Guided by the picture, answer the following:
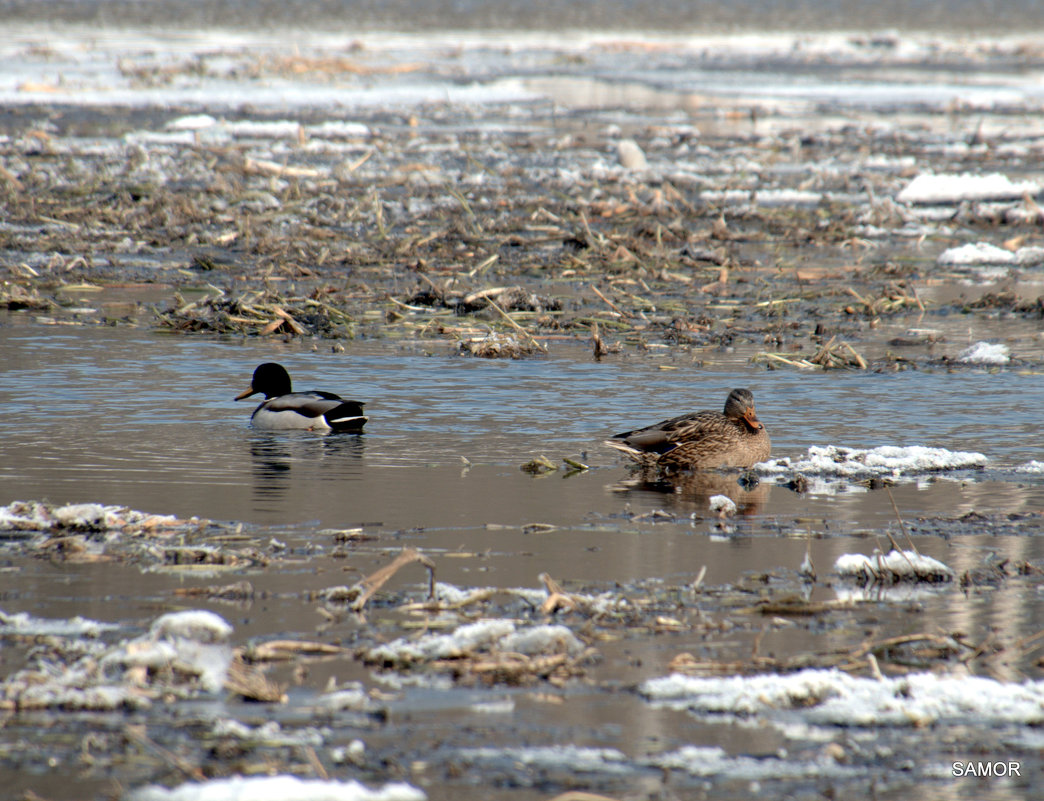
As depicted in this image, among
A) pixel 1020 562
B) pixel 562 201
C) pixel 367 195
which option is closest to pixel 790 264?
pixel 562 201

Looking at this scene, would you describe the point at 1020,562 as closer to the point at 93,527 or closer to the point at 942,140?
the point at 93,527

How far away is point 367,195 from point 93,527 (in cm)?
1416

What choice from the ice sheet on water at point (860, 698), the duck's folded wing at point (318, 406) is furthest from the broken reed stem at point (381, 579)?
the duck's folded wing at point (318, 406)

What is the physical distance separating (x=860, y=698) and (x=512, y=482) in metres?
3.69

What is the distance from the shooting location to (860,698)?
501cm

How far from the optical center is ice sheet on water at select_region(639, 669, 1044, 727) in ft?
16.2

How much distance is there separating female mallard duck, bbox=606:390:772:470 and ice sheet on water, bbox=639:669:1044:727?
390cm

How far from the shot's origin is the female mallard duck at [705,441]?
29.6 ft

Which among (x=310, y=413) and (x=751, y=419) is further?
(x=310, y=413)

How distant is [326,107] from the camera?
108ft

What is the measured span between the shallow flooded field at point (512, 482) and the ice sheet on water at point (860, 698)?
0.5 inches

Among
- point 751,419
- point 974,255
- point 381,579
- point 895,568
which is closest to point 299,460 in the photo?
point 751,419

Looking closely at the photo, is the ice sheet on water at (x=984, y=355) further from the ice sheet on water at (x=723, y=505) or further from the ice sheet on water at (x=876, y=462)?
the ice sheet on water at (x=723, y=505)

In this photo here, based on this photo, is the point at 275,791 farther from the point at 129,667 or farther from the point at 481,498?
the point at 481,498
